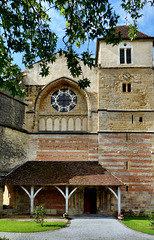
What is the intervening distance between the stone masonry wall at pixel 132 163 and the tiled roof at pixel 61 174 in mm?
876

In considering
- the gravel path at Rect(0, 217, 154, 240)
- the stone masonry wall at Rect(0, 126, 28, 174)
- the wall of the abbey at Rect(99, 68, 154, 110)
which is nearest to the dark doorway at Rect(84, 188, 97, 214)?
the gravel path at Rect(0, 217, 154, 240)

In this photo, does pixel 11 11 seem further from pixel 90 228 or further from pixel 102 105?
pixel 102 105

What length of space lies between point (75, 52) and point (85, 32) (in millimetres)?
766

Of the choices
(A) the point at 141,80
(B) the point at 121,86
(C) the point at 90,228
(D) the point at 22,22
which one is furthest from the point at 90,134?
(D) the point at 22,22

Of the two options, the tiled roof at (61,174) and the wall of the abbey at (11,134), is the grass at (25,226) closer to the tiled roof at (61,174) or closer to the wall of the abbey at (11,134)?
the tiled roof at (61,174)

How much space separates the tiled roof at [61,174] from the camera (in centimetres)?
1535

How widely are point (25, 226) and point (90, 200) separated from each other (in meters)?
6.10

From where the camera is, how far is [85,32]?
830 centimetres

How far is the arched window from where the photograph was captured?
1903 centimetres

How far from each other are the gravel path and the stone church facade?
9.03ft

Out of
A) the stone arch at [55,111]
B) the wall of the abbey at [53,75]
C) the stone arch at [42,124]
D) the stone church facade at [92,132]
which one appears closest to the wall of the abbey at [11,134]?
the stone church facade at [92,132]

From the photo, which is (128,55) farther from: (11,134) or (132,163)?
(11,134)

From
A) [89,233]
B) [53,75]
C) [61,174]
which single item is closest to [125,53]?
[53,75]

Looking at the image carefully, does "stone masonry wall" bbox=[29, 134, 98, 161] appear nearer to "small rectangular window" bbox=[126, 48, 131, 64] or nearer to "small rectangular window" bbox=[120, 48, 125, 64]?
"small rectangular window" bbox=[120, 48, 125, 64]
